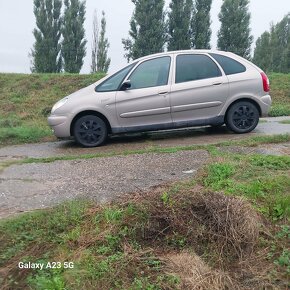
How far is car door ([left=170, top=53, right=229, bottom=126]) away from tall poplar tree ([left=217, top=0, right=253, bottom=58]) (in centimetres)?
1970

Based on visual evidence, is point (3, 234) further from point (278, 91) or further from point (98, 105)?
point (278, 91)

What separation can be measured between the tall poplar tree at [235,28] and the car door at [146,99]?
20.0 meters

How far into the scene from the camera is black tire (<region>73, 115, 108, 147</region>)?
7.38 m

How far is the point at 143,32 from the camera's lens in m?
25.1

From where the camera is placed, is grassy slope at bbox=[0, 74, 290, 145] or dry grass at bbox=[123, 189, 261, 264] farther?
grassy slope at bbox=[0, 74, 290, 145]

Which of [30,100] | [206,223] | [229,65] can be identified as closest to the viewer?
[206,223]

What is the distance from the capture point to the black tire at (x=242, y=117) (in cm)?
762

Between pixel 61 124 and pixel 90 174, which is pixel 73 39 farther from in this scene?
pixel 90 174

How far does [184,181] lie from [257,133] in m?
3.71

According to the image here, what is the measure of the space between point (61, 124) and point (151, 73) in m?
1.88

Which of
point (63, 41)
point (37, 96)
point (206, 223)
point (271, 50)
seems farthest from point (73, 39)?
point (206, 223)

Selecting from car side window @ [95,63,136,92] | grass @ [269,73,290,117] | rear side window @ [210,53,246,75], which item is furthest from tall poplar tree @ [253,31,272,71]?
car side window @ [95,63,136,92]

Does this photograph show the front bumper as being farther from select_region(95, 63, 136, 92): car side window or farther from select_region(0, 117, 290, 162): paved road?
select_region(95, 63, 136, 92): car side window

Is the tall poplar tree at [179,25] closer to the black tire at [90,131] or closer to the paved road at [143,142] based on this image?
the paved road at [143,142]
